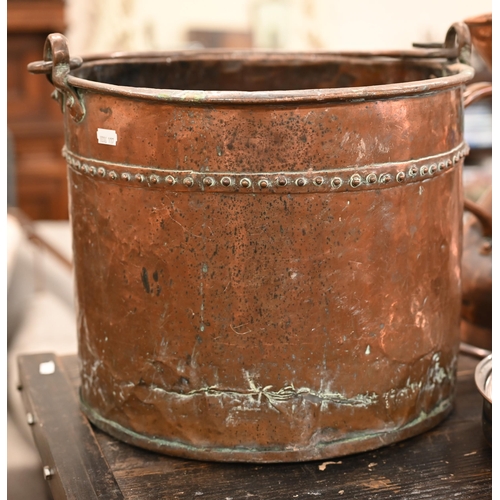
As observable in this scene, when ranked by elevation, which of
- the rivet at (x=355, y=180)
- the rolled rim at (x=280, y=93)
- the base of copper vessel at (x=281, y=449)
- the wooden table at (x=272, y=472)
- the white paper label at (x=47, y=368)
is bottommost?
→ the wooden table at (x=272, y=472)

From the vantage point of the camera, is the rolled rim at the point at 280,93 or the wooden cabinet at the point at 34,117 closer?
the rolled rim at the point at 280,93

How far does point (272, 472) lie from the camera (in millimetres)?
1178

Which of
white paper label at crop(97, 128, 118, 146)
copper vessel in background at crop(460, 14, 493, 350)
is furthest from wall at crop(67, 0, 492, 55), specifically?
white paper label at crop(97, 128, 118, 146)

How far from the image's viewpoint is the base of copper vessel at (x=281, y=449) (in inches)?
46.4

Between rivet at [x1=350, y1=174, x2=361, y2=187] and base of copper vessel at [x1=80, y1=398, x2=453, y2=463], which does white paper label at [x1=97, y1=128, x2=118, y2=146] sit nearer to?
rivet at [x1=350, y1=174, x2=361, y2=187]

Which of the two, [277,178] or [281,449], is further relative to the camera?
[281,449]

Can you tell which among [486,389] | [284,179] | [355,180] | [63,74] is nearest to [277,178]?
[284,179]

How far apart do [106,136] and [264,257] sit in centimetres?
29

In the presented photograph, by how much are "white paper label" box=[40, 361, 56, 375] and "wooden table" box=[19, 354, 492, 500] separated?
205 millimetres

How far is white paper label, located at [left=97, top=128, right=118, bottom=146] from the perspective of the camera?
1.13 m

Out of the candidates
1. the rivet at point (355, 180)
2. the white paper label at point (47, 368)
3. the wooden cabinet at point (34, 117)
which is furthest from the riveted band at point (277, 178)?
the wooden cabinet at point (34, 117)

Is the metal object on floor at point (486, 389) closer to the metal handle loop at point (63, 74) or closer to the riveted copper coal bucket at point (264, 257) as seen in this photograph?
the riveted copper coal bucket at point (264, 257)

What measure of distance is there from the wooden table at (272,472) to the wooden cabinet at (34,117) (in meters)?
2.72

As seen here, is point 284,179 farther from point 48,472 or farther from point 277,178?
point 48,472
